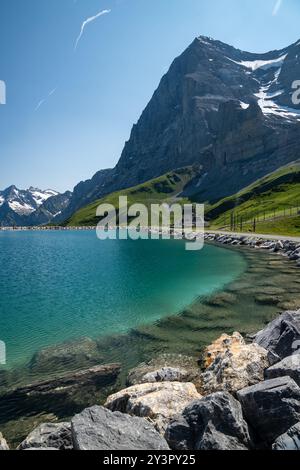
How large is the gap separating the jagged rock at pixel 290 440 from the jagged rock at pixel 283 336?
9.23 m

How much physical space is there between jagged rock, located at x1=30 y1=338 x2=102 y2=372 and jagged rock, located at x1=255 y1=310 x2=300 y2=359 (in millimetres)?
12355

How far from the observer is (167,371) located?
21891 millimetres

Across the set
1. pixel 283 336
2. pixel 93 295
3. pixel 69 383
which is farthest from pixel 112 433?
pixel 93 295

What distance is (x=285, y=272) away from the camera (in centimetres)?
6088

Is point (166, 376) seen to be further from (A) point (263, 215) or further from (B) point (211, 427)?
(A) point (263, 215)

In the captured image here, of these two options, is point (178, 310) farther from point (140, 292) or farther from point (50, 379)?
point (50, 379)

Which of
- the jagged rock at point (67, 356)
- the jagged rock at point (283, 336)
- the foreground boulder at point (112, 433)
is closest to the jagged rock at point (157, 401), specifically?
the foreground boulder at point (112, 433)

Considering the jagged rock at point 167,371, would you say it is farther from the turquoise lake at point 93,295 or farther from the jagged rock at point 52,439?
the turquoise lake at point 93,295

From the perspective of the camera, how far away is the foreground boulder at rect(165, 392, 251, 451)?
13.0 metres

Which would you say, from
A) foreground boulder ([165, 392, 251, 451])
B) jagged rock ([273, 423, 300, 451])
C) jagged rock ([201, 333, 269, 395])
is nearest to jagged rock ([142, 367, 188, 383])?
jagged rock ([201, 333, 269, 395])

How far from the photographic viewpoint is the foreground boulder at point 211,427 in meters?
13.0

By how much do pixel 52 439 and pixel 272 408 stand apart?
9.19m

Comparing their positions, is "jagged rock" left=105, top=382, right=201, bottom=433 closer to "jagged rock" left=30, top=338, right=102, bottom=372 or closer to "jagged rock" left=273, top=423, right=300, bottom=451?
"jagged rock" left=273, top=423, right=300, bottom=451
